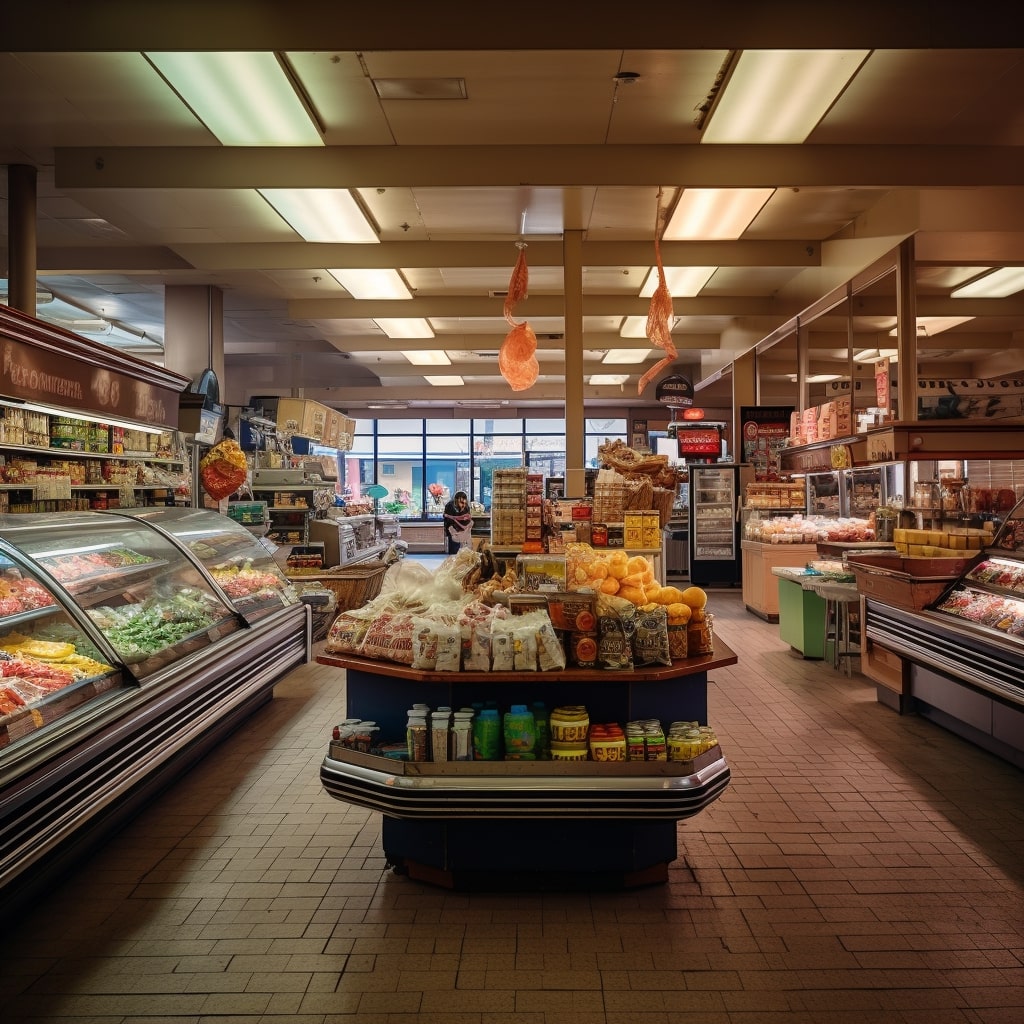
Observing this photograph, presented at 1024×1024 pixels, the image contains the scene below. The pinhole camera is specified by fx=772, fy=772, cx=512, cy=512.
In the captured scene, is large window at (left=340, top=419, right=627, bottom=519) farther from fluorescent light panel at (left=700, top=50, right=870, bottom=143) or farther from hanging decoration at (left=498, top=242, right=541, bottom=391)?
fluorescent light panel at (left=700, top=50, right=870, bottom=143)

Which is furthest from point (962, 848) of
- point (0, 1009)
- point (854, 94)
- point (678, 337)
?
point (678, 337)

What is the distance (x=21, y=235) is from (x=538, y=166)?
4.57 meters

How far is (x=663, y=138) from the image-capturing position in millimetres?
6520

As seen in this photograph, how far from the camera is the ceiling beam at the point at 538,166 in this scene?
6.53 m

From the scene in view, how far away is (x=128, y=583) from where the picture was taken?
4.45 meters

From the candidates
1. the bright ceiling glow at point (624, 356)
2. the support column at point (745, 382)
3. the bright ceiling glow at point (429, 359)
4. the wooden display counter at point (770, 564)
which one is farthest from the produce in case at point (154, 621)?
the bright ceiling glow at point (429, 359)

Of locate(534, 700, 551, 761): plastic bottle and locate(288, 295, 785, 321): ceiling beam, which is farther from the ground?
locate(288, 295, 785, 321): ceiling beam

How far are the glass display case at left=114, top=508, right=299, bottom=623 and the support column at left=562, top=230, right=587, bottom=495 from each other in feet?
12.3

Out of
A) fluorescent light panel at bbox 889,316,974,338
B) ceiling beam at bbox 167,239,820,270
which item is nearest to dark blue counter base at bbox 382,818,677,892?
ceiling beam at bbox 167,239,820,270

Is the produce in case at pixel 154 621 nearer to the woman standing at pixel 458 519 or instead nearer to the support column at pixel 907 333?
the support column at pixel 907 333

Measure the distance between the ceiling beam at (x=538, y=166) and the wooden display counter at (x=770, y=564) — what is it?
4.35 meters

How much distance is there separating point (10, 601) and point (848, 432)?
8.53 metres

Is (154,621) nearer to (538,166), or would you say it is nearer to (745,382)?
(538,166)

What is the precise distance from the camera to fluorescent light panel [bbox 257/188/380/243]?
24.1 ft
